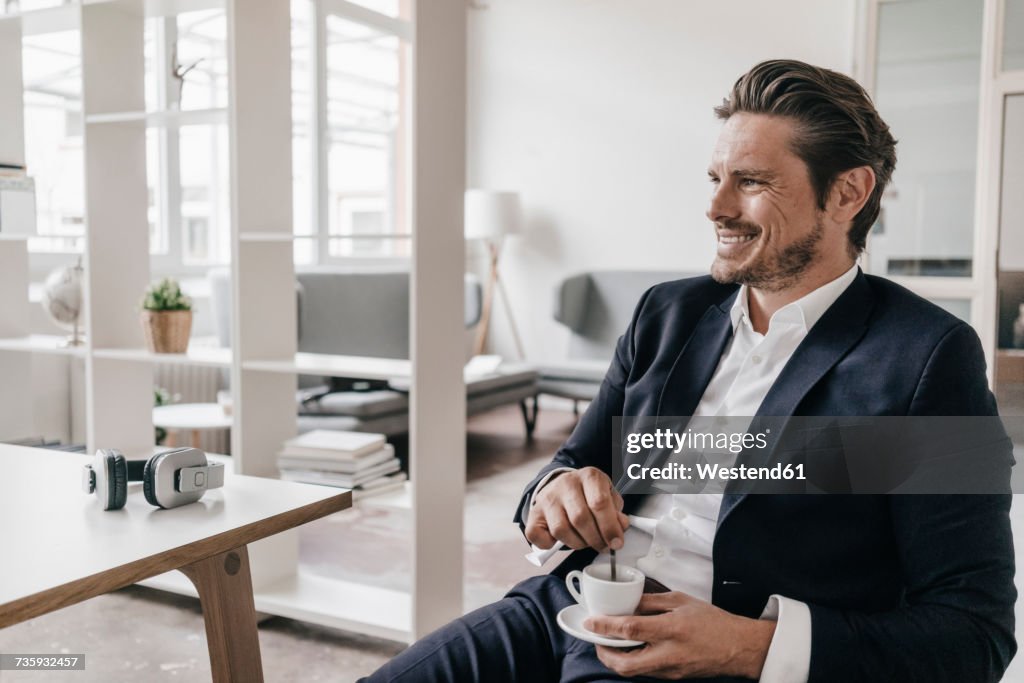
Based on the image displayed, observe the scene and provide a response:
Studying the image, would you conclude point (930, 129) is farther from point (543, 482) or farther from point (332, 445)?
point (543, 482)

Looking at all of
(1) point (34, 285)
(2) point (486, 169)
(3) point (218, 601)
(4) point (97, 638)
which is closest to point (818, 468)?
(3) point (218, 601)

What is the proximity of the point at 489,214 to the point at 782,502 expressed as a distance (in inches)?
213

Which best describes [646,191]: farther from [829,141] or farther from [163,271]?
[829,141]

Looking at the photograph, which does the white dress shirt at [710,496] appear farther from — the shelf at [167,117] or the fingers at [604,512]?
the shelf at [167,117]

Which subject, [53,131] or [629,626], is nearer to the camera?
[629,626]

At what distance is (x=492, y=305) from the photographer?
23.7ft

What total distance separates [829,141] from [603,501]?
1.83 ft

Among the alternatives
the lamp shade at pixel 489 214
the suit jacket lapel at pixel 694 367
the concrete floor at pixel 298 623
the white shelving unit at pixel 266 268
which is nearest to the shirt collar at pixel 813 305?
the suit jacket lapel at pixel 694 367

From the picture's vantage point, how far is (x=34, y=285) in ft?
14.0

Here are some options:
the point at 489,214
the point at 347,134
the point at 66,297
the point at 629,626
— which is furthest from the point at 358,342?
the point at 629,626

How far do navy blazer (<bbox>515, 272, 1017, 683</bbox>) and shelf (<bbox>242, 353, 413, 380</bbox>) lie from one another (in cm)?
119

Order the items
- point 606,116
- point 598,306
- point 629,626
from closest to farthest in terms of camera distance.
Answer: point 629,626 → point 598,306 → point 606,116

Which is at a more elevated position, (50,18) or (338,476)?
(50,18)

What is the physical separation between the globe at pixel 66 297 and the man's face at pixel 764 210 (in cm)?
242
